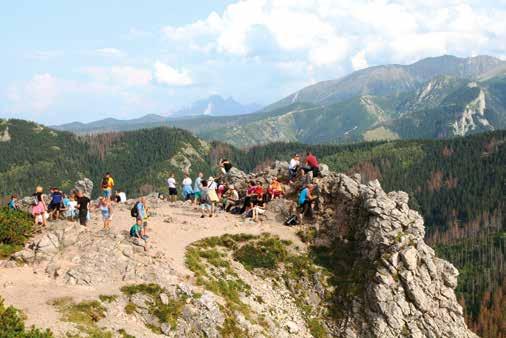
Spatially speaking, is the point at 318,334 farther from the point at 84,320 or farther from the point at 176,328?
the point at 84,320

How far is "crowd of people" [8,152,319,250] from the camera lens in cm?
4116

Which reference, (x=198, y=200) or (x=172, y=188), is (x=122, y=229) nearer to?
(x=198, y=200)

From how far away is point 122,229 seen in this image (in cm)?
4284

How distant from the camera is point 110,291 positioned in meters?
31.7

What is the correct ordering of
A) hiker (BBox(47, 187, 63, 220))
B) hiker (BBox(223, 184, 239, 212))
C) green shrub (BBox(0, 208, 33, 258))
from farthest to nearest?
1. hiker (BBox(223, 184, 239, 212))
2. hiker (BBox(47, 187, 63, 220))
3. green shrub (BBox(0, 208, 33, 258))

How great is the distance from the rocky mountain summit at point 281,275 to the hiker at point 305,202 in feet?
3.29

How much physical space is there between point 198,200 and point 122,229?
17516 millimetres

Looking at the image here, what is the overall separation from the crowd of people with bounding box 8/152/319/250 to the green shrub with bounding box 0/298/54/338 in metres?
14.1

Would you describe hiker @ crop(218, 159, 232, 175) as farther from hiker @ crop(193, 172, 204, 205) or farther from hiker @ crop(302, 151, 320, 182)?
hiker @ crop(302, 151, 320, 182)

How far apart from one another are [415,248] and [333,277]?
301 inches

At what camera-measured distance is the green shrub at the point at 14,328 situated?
22578mm

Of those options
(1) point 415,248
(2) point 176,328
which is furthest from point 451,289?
(2) point 176,328

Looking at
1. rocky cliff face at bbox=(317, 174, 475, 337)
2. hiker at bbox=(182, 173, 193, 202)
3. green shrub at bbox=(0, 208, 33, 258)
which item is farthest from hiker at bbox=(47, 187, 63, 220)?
rocky cliff face at bbox=(317, 174, 475, 337)

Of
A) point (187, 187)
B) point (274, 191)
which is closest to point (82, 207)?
point (187, 187)
